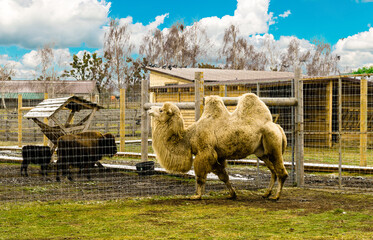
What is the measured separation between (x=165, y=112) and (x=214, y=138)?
1013 millimetres

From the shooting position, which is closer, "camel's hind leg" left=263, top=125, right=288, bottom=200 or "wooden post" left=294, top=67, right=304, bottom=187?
"camel's hind leg" left=263, top=125, right=288, bottom=200

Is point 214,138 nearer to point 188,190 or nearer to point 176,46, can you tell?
point 188,190

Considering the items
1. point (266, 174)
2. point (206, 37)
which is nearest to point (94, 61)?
point (206, 37)

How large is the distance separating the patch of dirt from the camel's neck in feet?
2.15

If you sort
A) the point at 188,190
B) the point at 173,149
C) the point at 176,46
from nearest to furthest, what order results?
the point at 173,149 → the point at 188,190 → the point at 176,46

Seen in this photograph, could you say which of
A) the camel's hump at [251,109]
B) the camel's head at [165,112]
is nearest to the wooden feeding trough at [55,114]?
the camel's head at [165,112]

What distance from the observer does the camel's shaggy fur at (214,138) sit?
767 cm

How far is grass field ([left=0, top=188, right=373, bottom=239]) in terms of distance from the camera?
5422 millimetres

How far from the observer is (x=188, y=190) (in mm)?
9234

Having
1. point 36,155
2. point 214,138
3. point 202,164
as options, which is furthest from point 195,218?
point 36,155

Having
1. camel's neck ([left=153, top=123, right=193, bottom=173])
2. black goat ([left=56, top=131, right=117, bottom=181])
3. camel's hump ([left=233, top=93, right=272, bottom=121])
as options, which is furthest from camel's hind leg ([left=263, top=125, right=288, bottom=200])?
black goat ([left=56, top=131, right=117, bottom=181])

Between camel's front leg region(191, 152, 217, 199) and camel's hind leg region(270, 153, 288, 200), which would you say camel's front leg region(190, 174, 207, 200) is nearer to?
camel's front leg region(191, 152, 217, 199)

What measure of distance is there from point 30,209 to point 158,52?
48.6m

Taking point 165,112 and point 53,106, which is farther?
point 53,106
